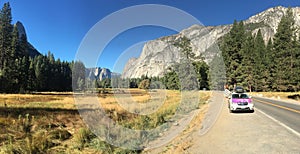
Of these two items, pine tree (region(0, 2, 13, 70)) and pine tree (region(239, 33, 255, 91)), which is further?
pine tree (region(0, 2, 13, 70))

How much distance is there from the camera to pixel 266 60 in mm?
62000

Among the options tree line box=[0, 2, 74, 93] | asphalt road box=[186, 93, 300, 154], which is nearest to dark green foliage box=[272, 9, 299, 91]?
asphalt road box=[186, 93, 300, 154]

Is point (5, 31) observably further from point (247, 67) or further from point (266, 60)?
point (266, 60)

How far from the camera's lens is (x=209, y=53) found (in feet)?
460

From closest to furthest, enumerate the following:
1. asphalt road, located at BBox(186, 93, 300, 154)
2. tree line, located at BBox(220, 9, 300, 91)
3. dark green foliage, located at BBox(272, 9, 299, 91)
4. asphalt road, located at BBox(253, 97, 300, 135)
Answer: asphalt road, located at BBox(186, 93, 300, 154) < asphalt road, located at BBox(253, 97, 300, 135) < dark green foliage, located at BBox(272, 9, 299, 91) < tree line, located at BBox(220, 9, 300, 91)

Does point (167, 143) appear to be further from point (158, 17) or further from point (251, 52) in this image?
point (251, 52)

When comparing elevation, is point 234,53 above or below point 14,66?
above

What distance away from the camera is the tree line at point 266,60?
48531mm

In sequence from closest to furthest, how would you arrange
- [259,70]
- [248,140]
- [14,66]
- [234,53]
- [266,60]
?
[248,140]
[266,60]
[259,70]
[234,53]
[14,66]

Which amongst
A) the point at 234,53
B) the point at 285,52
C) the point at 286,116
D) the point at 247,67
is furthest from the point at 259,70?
the point at 286,116

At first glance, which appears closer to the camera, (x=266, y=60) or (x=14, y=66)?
Result: (x=266, y=60)

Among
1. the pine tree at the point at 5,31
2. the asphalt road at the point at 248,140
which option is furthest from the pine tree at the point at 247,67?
the pine tree at the point at 5,31

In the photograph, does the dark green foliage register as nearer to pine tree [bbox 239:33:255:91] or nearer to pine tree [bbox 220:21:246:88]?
pine tree [bbox 239:33:255:91]

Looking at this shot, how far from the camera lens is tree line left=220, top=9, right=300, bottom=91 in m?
48.5
